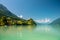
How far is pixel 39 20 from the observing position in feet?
59.0

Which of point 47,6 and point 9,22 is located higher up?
point 47,6

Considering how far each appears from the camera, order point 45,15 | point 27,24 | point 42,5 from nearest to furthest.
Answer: point 42,5
point 45,15
point 27,24

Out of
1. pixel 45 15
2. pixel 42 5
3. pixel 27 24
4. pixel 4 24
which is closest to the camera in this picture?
pixel 42 5

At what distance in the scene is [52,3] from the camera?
16500 mm

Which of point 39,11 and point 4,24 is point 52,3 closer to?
point 39,11

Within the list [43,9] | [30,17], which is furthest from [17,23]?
[43,9]

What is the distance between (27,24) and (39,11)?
580cm

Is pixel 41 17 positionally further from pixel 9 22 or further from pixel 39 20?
pixel 9 22

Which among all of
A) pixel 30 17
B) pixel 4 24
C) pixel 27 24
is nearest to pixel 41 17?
pixel 30 17

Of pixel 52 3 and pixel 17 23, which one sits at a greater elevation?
pixel 52 3

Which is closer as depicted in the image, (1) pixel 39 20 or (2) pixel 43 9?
(2) pixel 43 9

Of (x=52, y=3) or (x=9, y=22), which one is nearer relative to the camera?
(x=52, y=3)

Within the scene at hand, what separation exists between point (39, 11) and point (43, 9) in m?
0.62

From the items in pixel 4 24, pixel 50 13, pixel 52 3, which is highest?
pixel 52 3
